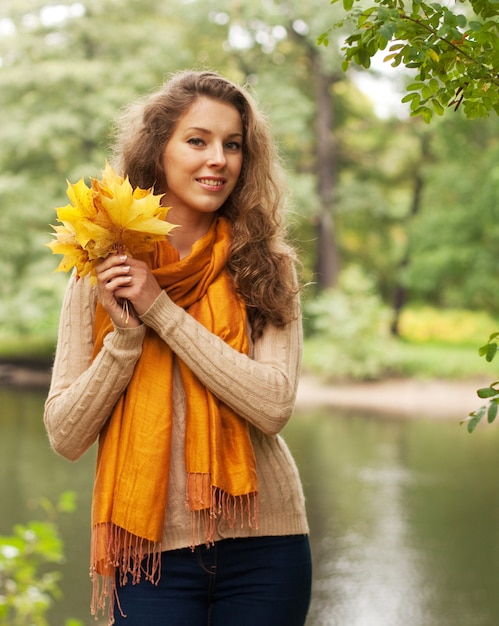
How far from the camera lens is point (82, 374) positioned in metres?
1.31

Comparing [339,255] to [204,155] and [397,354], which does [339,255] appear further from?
[204,155]

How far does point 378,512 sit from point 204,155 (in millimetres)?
5159

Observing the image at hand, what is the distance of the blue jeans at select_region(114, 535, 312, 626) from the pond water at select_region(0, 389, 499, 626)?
334 cm

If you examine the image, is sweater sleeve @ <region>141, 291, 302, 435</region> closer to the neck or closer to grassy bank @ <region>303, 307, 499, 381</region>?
the neck

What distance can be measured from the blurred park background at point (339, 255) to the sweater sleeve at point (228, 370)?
348cm

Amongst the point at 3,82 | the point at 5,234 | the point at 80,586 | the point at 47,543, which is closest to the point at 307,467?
the point at 80,586

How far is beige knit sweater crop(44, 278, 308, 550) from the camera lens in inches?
50.8

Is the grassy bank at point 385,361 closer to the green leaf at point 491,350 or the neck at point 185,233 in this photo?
the neck at point 185,233

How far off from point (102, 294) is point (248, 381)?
0.80 ft

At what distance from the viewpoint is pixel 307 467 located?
7367mm

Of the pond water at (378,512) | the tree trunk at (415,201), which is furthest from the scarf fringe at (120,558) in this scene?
the tree trunk at (415,201)

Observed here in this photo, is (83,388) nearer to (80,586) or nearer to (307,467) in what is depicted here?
(80,586)

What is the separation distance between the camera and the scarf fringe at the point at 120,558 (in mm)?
1302

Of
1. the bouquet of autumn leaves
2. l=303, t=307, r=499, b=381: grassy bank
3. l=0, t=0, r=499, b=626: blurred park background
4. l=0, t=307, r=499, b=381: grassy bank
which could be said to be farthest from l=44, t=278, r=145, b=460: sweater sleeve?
l=303, t=307, r=499, b=381: grassy bank
